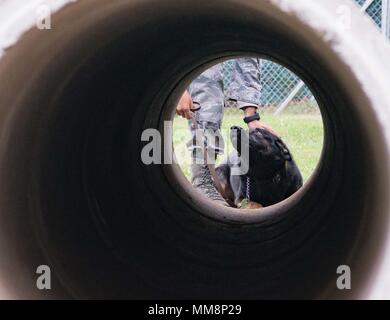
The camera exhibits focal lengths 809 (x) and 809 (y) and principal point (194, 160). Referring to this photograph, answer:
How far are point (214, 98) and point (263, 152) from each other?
22.2 inches

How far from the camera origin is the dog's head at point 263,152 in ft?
10.6

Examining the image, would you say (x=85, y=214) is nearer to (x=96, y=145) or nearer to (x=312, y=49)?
(x=96, y=145)

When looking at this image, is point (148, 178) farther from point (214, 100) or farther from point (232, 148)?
point (232, 148)

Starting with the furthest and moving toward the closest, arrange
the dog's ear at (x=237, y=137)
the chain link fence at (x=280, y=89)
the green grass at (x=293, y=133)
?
the chain link fence at (x=280, y=89), the green grass at (x=293, y=133), the dog's ear at (x=237, y=137)

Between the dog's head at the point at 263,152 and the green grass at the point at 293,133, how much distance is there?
0.88m

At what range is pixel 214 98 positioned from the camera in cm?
378

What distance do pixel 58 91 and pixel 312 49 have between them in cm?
58

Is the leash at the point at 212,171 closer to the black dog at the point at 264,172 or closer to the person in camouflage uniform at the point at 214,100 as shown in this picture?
the person in camouflage uniform at the point at 214,100

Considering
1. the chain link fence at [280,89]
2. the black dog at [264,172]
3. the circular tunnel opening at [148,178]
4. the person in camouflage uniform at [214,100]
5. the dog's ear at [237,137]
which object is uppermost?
the chain link fence at [280,89]

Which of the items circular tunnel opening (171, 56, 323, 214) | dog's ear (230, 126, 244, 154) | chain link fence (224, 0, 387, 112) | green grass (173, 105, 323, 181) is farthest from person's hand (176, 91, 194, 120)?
chain link fence (224, 0, 387, 112)

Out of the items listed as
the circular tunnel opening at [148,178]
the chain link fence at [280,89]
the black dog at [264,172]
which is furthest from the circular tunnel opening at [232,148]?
the chain link fence at [280,89]

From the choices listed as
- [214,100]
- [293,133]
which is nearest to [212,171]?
[214,100]

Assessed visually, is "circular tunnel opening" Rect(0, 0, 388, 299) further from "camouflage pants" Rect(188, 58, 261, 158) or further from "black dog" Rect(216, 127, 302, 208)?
"camouflage pants" Rect(188, 58, 261, 158)

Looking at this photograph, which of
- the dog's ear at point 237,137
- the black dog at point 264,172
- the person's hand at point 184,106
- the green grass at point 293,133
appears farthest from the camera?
the green grass at point 293,133
